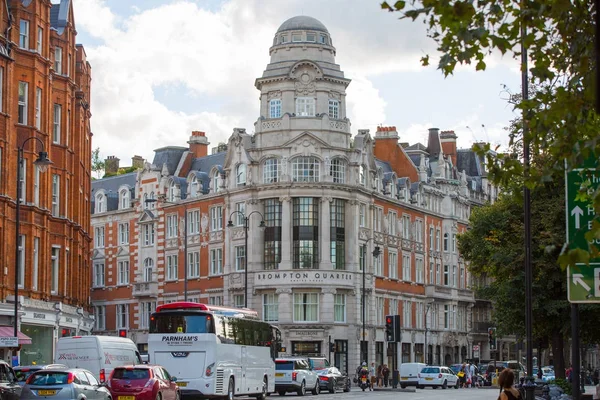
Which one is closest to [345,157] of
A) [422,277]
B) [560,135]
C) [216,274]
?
[216,274]

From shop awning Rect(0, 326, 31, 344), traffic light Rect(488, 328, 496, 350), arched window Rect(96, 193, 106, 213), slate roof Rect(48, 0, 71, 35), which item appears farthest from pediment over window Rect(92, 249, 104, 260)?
shop awning Rect(0, 326, 31, 344)

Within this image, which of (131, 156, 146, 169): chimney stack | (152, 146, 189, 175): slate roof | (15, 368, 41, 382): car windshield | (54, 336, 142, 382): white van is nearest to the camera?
(15, 368, 41, 382): car windshield

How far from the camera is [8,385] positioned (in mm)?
29828

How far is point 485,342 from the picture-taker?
356ft

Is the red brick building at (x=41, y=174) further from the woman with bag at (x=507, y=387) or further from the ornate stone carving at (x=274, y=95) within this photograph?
the woman with bag at (x=507, y=387)

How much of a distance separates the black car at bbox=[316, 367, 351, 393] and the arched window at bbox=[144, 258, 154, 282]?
113 feet

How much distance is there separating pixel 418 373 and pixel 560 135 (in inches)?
2411

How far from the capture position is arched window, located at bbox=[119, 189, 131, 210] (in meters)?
98.4

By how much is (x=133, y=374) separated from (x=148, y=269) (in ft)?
201

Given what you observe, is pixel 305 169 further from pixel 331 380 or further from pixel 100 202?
pixel 100 202

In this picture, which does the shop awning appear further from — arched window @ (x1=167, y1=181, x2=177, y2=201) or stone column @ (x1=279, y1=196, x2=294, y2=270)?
arched window @ (x1=167, y1=181, x2=177, y2=201)

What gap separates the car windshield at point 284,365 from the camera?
Result: 55.0 m

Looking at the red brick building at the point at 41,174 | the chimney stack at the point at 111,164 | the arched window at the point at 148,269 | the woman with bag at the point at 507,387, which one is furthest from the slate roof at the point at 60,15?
the chimney stack at the point at 111,164

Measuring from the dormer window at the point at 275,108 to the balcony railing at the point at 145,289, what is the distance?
62.6ft
